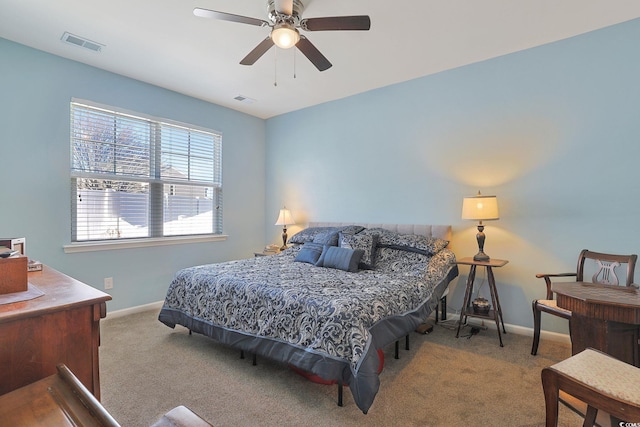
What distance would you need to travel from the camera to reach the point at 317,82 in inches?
149

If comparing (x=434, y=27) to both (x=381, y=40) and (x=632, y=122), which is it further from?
(x=632, y=122)

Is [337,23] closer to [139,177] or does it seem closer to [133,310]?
[139,177]

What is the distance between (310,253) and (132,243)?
6.97ft

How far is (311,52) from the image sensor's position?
7.97ft

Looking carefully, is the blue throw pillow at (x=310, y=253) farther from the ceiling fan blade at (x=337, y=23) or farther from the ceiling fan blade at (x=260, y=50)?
the ceiling fan blade at (x=337, y=23)

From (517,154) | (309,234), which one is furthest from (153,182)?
(517,154)

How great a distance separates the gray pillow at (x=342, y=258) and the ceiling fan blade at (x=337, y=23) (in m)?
1.93

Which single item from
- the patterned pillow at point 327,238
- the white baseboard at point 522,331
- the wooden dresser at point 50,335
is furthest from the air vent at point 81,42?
the white baseboard at point 522,331

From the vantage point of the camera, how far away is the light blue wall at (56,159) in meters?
2.92

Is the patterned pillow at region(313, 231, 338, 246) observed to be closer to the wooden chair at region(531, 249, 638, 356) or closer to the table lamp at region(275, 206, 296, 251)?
the table lamp at region(275, 206, 296, 251)

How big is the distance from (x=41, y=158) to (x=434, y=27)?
3886 mm

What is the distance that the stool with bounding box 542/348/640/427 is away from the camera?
1.21 meters

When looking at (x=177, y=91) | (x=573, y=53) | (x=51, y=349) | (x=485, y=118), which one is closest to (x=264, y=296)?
(x=51, y=349)

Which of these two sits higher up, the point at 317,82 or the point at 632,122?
the point at 317,82
